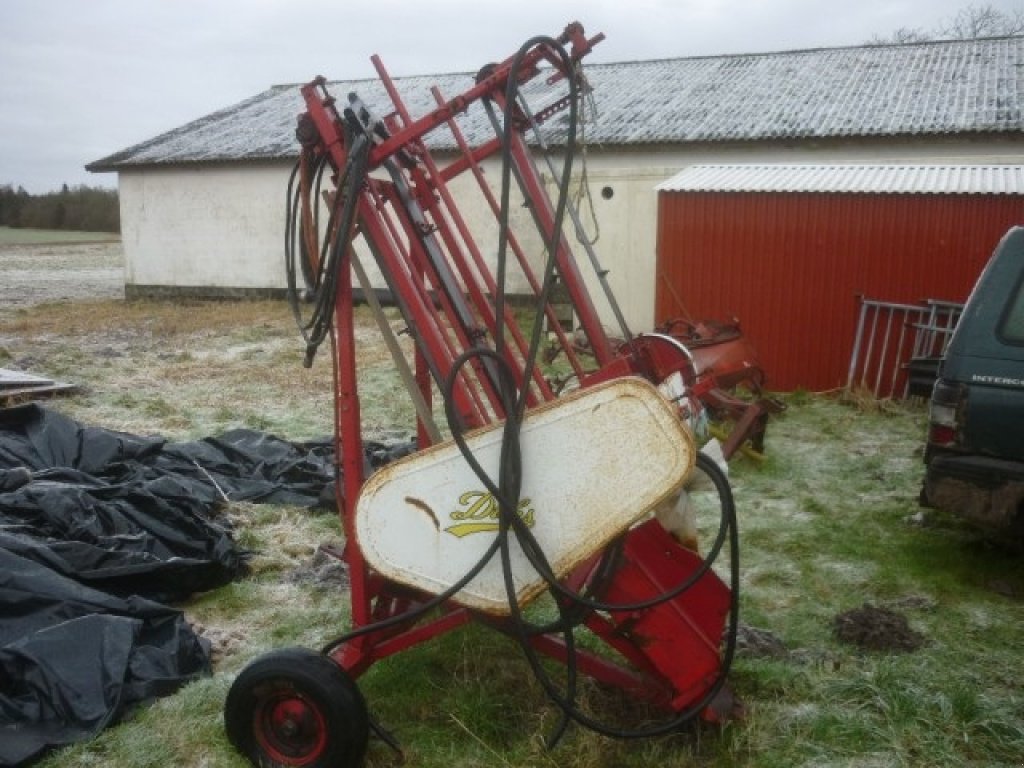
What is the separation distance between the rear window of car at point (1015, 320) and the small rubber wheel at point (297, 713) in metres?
3.66

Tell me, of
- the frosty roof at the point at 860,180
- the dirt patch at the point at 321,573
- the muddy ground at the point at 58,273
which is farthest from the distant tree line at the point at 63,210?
the dirt patch at the point at 321,573

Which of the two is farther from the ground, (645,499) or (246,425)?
(645,499)

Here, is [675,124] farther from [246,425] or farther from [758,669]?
[758,669]

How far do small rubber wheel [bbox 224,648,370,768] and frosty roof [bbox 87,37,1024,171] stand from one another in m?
10.2

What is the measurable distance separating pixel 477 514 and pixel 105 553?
8.05 ft

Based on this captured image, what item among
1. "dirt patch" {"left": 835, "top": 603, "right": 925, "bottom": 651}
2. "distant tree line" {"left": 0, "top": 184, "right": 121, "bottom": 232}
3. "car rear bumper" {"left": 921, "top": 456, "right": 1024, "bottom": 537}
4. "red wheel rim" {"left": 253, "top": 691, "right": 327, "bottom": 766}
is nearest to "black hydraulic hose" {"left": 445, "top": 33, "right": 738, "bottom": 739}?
"red wheel rim" {"left": 253, "top": 691, "right": 327, "bottom": 766}

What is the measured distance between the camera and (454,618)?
3246 mm

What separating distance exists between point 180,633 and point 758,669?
2.61 metres

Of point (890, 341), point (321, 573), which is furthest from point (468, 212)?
point (321, 573)

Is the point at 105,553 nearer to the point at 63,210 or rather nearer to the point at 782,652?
the point at 782,652

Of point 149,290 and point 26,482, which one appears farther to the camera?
point 149,290

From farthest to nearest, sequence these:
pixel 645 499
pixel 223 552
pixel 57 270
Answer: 1. pixel 57 270
2. pixel 223 552
3. pixel 645 499

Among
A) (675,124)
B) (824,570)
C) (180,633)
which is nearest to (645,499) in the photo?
(180,633)

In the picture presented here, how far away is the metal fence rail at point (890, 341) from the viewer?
365 inches
